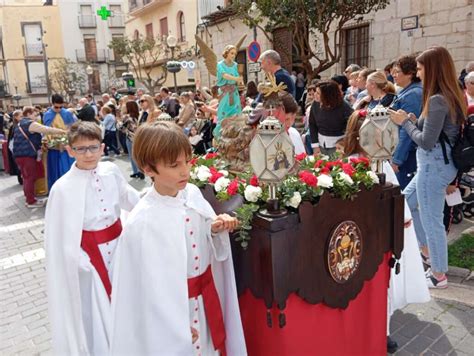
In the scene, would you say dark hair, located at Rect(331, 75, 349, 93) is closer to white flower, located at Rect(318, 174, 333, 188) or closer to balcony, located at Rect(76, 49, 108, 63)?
white flower, located at Rect(318, 174, 333, 188)

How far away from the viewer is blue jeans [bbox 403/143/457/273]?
3.40 m

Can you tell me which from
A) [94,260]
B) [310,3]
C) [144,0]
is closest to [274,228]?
[94,260]

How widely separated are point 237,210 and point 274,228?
20cm

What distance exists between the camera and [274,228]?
1888mm

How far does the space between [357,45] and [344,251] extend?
38.2ft

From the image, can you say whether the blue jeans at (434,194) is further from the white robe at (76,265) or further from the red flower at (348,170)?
the white robe at (76,265)

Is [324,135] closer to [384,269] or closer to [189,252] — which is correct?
[384,269]

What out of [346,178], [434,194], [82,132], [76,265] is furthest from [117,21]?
[346,178]

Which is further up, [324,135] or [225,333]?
[324,135]

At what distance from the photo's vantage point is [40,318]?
3723 millimetres

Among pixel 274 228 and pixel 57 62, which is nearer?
pixel 274 228

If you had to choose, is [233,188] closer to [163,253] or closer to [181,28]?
[163,253]

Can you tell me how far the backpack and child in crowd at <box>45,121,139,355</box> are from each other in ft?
8.24

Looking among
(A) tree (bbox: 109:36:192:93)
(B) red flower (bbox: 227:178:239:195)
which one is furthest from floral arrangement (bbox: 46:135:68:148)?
(A) tree (bbox: 109:36:192:93)
